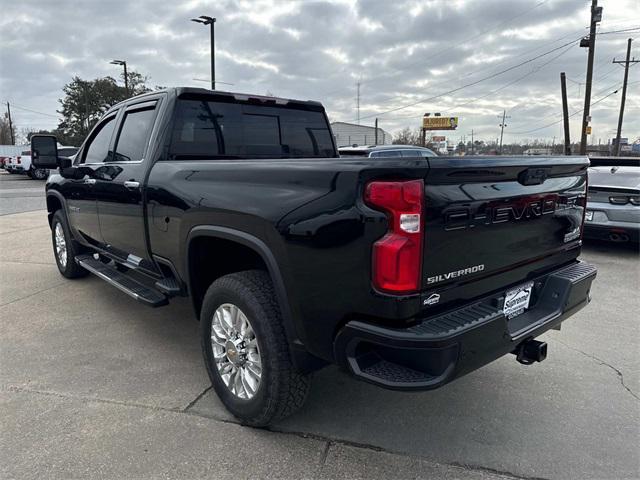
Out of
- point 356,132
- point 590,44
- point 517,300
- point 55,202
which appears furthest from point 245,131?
point 356,132

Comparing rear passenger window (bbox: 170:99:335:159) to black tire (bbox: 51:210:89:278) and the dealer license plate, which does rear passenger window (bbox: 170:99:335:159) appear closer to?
the dealer license plate

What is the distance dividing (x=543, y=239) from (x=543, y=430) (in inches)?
43.8

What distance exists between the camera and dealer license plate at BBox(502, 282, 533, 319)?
253 centimetres

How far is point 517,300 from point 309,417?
4.61 feet

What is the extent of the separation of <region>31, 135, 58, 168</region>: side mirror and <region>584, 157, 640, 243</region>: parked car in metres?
7.29

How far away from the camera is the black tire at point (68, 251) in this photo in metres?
5.50

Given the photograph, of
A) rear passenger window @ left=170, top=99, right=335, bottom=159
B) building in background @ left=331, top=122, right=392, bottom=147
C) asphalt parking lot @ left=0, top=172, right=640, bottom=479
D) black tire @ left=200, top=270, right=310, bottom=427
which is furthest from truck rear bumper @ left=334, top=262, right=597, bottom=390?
building in background @ left=331, top=122, right=392, bottom=147

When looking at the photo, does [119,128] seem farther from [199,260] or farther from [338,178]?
[338,178]

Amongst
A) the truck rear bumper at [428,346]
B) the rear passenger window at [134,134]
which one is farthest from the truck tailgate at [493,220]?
the rear passenger window at [134,134]

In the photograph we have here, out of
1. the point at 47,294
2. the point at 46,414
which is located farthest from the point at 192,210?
the point at 47,294

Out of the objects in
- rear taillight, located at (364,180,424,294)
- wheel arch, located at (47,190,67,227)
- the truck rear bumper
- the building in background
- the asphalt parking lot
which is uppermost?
the building in background

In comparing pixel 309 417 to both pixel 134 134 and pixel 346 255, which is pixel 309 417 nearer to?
pixel 346 255

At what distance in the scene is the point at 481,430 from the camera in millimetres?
2746

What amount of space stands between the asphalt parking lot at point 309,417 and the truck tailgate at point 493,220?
919 millimetres
